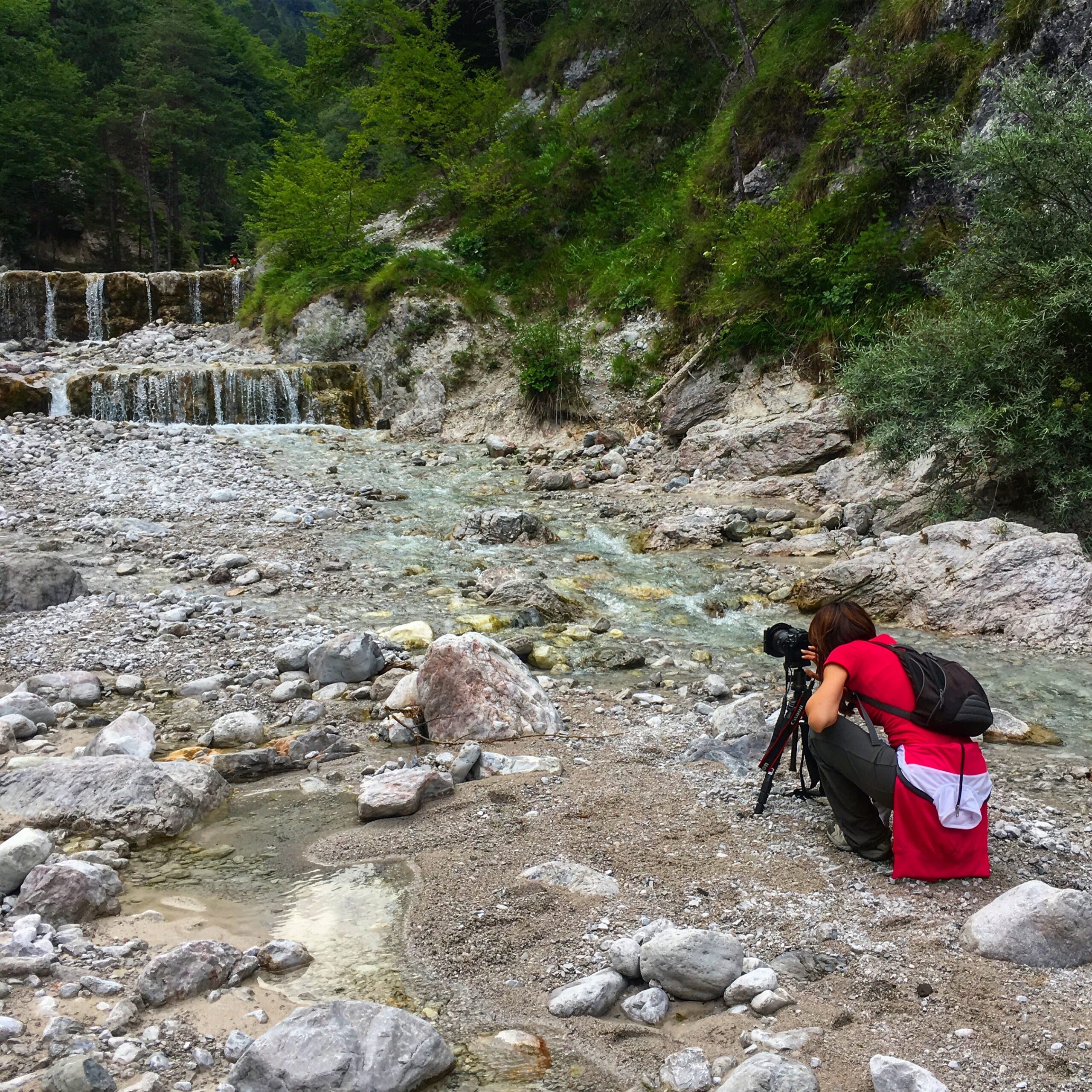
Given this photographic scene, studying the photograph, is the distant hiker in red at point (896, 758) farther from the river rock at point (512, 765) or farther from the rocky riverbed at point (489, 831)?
the river rock at point (512, 765)

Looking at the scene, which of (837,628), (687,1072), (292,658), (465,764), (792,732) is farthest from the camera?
(292,658)

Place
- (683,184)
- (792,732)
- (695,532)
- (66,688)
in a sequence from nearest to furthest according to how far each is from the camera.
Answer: (792,732)
(66,688)
(695,532)
(683,184)

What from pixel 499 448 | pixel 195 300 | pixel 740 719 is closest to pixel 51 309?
pixel 195 300

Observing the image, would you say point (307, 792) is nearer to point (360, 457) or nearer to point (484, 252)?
point (360, 457)

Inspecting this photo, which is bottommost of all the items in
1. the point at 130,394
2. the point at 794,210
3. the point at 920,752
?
the point at 920,752

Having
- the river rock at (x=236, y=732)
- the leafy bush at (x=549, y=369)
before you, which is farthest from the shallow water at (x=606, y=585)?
the leafy bush at (x=549, y=369)

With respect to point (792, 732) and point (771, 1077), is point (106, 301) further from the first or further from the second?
point (771, 1077)

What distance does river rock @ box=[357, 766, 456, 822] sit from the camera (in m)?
4.37

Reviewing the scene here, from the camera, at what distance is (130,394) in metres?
18.9

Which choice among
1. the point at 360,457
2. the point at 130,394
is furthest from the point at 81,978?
the point at 130,394

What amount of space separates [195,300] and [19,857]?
91.2ft

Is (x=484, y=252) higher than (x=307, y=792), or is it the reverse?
(x=484, y=252)

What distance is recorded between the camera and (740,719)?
5.38m

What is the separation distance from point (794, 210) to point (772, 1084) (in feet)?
51.5
